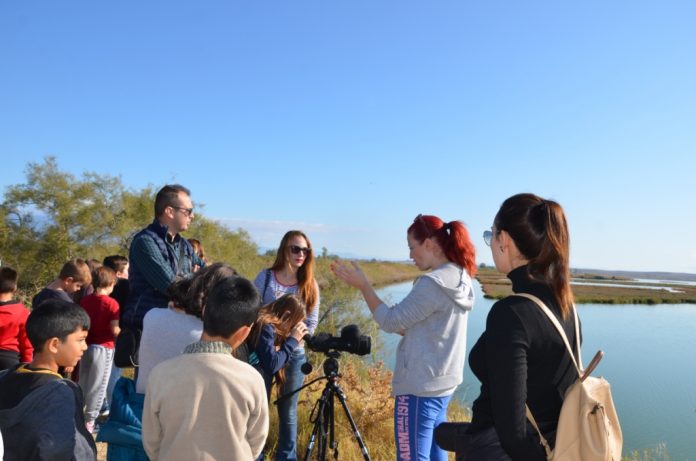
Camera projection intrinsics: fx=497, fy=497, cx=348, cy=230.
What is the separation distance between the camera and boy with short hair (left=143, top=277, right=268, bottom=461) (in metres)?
1.56

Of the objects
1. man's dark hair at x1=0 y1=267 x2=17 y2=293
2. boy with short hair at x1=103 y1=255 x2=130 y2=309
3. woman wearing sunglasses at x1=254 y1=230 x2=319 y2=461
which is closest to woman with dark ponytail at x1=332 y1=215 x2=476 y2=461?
woman wearing sunglasses at x1=254 y1=230 x2=319 y2=461

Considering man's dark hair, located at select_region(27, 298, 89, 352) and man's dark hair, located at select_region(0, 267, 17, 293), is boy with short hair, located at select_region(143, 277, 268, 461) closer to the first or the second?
man's dark hair, located at select_region(27, 298, 89, 352)

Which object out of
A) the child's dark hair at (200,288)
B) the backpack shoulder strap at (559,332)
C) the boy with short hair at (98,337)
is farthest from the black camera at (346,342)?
the boy with short hair at (98,337)

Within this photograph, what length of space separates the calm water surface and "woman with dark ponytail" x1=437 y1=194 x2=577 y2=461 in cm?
545

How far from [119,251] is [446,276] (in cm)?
1367

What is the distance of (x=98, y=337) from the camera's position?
4.35 meters

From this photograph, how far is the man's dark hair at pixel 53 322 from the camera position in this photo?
77.1 inches

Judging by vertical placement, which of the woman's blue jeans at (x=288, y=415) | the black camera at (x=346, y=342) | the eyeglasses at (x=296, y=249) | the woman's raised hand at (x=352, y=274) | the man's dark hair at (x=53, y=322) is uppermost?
the eyeglasses at (x=296, y=249)

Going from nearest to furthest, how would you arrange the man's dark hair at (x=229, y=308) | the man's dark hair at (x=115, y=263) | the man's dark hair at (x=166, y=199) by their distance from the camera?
the man's dark hair at (x=229, y=308), the man's dark hair at (x=166, y=199), the man's dark hair at (x=115, y=263)

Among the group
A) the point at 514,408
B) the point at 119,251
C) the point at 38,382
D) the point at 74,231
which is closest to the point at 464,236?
the point at 514,408

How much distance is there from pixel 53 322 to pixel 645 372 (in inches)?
634

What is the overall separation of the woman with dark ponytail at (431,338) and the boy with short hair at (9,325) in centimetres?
271

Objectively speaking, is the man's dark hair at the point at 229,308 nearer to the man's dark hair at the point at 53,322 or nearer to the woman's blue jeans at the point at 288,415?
the man's dark hair at the point at 53,322

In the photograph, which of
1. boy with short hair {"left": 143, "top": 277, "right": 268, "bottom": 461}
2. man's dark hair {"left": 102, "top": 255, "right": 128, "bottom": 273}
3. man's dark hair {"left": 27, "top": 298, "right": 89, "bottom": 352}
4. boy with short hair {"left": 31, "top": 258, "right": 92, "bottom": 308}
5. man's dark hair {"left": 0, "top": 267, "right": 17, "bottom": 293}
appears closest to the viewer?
boy with short hair {"left": 143, "top": 277, "right": 268, "bottom": 461}
